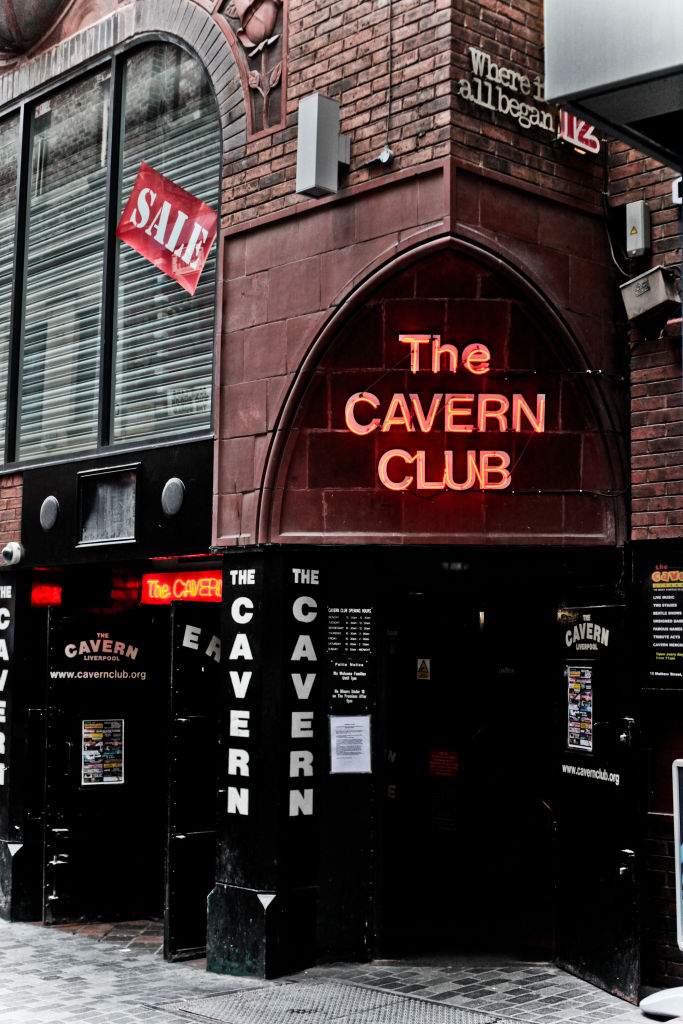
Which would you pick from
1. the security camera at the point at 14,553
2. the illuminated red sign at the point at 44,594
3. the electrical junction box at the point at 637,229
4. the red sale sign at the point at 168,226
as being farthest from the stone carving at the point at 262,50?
the illuminated red sign at the point at 44,594

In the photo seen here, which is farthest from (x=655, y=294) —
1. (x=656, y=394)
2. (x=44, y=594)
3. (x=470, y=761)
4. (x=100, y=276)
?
(x=44, y=594)

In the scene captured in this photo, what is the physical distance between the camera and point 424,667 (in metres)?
9.58

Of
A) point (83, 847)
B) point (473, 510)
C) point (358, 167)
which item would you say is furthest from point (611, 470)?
point (83, 847)

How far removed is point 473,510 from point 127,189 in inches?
181

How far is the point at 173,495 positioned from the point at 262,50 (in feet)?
11.6

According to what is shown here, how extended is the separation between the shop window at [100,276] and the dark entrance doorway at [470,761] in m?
2.66

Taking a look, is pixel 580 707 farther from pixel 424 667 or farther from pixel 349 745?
pixel 424 667

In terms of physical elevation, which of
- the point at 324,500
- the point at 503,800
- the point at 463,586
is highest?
the point at 324,500

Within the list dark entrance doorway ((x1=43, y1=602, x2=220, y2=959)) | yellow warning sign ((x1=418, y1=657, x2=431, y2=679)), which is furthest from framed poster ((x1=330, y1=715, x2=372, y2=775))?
dark entrance doorway ((x1=43, y1=602, x2=220, y2=959))

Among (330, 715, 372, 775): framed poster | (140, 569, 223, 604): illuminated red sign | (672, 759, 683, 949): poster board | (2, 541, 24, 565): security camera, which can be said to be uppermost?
(2, 541, 24, 565): security camera

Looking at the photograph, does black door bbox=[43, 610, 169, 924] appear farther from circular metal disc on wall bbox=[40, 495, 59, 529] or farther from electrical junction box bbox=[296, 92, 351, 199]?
electrical junction box bbox=[296, 92, 351, 199]

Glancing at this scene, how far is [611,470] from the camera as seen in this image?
8164mm

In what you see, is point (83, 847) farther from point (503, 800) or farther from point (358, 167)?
point (358, 167)

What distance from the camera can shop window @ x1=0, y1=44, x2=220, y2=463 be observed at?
383 inches
